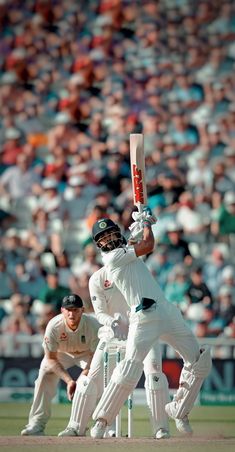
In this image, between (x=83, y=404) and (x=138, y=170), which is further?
(x=138, y=170)

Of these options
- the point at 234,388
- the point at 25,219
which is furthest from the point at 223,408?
the point at 25,219

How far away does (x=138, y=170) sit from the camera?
973cm

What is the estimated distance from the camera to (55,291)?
558 inches

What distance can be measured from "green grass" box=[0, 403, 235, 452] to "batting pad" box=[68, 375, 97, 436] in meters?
0.21

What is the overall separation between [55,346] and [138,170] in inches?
67.8

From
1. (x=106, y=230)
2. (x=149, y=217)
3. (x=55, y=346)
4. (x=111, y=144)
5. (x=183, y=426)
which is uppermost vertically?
(x=111, y=144)

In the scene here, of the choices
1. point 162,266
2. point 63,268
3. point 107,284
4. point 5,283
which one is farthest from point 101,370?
point 5,283

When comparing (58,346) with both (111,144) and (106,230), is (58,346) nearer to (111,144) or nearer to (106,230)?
(106,230)

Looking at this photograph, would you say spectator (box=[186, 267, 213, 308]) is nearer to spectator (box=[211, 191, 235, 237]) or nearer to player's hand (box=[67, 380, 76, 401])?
spectator (box=[211, 191, 235, 237])

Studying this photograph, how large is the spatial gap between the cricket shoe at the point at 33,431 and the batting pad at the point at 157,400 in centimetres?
124

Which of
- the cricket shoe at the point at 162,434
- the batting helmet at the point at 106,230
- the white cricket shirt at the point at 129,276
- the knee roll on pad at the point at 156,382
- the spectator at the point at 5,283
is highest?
the spectator at the point at 5,283

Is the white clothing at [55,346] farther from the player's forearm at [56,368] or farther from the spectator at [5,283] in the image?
the spectator at [5,283]

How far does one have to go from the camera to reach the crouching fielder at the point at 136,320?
8977 millimetres

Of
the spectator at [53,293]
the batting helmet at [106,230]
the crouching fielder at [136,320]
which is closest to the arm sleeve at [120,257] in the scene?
the crouching fielder at [136,320]
